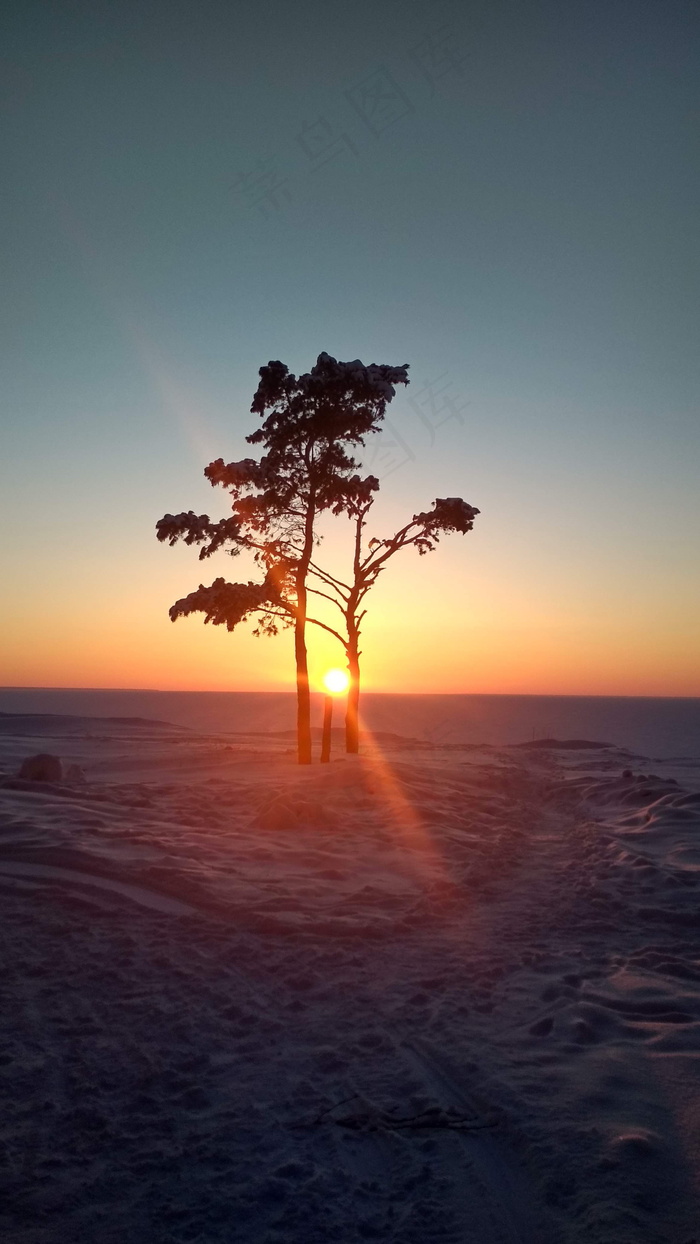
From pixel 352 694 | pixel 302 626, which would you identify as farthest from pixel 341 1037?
pixel 352 694

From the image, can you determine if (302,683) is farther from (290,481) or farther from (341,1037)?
(341,1037)

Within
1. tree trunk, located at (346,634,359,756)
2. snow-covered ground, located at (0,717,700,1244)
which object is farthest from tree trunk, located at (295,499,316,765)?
snow-covered ground, located at (0,717,700,1244)

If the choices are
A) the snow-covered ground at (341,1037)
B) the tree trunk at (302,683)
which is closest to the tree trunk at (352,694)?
the tree trunk at (302,683)

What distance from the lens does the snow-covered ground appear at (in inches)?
108

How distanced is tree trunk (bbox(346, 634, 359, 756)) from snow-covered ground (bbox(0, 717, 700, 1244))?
927 centimetres

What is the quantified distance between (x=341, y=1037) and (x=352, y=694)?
1458 centimetres

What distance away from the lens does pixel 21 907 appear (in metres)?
5.96

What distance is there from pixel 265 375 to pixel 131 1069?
49.4 ft

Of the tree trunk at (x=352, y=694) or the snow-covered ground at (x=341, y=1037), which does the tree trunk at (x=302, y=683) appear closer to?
the tree trunk at (x=352, y=694)

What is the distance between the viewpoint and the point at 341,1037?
13.2 ft

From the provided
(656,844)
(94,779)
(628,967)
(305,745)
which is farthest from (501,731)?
(628,967)

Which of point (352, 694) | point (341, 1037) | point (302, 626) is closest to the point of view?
point (341, 1037)

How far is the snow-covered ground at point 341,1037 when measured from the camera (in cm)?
275

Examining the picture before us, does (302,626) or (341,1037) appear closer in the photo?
(341,1037)
